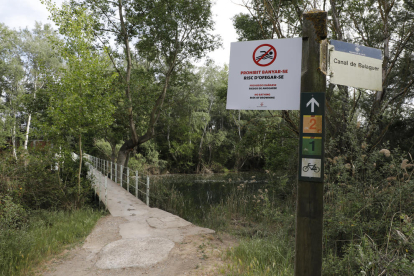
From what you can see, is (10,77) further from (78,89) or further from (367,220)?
(367,220)

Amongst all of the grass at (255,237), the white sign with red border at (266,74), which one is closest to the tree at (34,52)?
the grass at (255,237)

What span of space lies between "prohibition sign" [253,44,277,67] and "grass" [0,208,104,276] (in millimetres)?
3971

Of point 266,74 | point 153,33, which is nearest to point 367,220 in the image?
point 266,74

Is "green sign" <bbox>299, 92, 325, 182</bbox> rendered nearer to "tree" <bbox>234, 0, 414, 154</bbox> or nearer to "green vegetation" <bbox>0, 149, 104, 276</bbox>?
"tree" <bbox>234, 0, 414, 154</bbox>

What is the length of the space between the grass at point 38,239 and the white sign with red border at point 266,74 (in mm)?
3711

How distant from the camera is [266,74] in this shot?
235 cm

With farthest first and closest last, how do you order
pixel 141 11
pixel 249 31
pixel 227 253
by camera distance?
pixel 141 11, pixel 249 31, pixel 227 253

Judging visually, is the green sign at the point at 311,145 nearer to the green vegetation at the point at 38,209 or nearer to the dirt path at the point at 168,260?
the dirt path at the point at 168,260

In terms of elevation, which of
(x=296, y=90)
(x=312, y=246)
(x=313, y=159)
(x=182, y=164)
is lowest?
(x=182, y=164)

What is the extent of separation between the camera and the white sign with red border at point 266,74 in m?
2.30

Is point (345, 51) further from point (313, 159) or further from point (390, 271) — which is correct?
point (390, 271)

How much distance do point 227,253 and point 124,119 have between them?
39.5 feet

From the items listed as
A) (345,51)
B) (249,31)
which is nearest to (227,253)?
(345,51)

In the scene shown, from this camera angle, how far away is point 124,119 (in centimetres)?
1500
